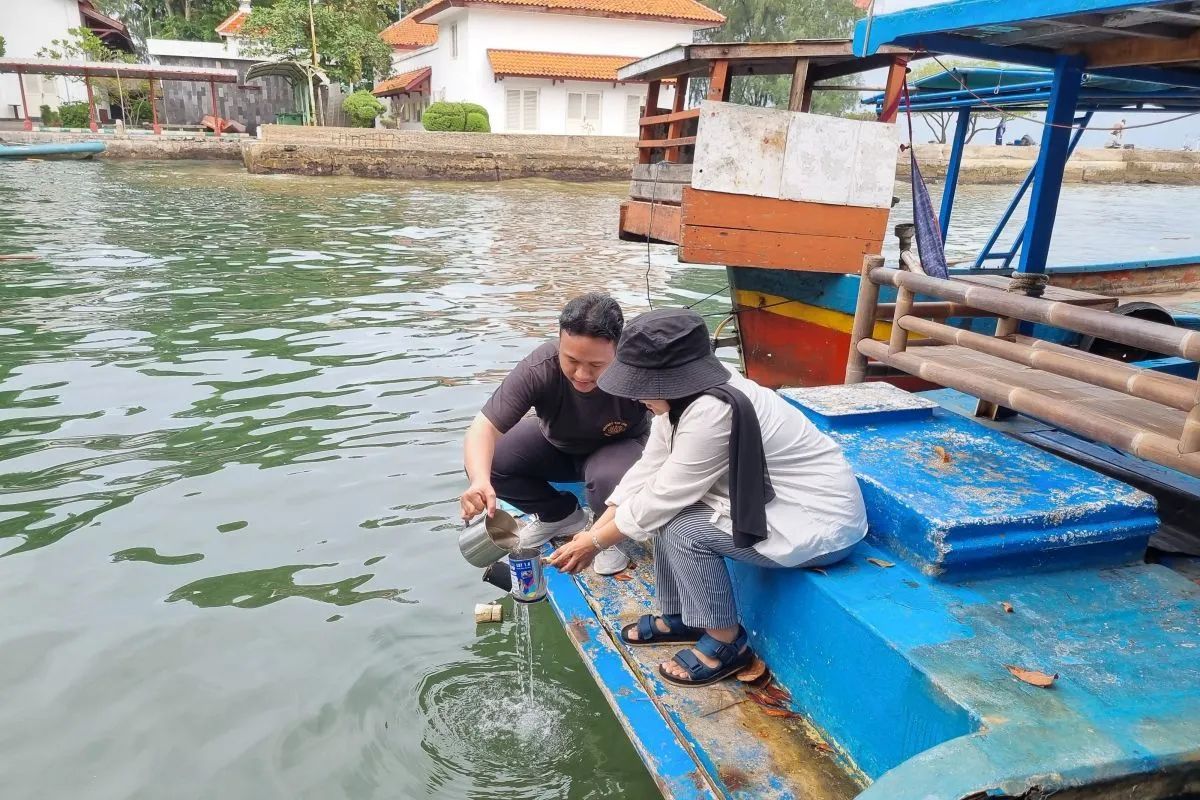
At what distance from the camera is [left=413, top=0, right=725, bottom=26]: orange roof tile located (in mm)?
32500

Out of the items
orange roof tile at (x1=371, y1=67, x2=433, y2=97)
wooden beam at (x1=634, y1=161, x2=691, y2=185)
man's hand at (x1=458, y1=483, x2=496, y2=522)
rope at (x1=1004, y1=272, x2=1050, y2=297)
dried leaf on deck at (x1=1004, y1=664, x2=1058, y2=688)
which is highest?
orange roof tile at (x1=371, y1=67, x2=433, y2=97)

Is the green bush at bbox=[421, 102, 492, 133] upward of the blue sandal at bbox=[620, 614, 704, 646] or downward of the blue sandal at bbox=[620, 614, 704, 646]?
upward

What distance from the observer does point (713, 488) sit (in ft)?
9.78

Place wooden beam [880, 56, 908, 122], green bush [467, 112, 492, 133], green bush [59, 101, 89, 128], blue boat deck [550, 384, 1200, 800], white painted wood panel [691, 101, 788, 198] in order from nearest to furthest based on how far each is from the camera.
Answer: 1. blue boat deck [550, 384, 1200, 800]
2. white painted wood panel [691, 101, 788, 198]
3. wooden beam [880, 56, 908, 122]
4. green bush [467, 112, 492, 133]
5. green bush [59, 101, 89, 128]

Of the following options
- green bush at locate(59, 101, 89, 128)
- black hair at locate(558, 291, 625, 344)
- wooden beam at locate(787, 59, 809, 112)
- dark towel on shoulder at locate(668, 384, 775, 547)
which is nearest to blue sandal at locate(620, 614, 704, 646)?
dark towel on shoulder at locate(668, 384, 775, 547)

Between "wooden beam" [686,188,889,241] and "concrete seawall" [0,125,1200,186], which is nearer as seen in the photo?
"wooden beam" [686,188,889,241]

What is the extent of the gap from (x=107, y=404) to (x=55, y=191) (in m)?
18.1

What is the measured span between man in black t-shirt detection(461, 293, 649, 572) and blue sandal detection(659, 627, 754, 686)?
34.5 inches

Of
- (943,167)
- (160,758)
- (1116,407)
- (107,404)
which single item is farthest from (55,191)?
(943,167)

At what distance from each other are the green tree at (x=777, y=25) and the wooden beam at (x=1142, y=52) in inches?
1877

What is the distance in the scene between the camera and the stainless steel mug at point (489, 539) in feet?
11.1

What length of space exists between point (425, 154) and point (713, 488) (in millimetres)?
27750

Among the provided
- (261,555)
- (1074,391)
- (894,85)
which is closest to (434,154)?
(894,85)

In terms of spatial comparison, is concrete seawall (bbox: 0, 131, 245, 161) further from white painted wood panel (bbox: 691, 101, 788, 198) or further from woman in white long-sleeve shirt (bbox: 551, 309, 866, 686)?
woman in white long-sleeve shirt (bbox: 551, 309, 866, 686)
